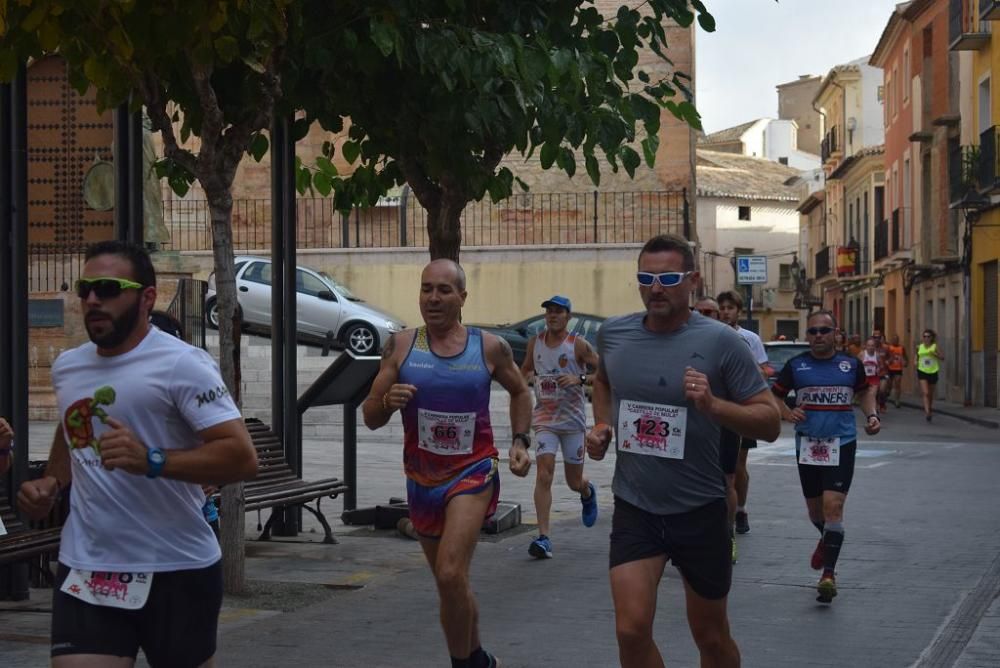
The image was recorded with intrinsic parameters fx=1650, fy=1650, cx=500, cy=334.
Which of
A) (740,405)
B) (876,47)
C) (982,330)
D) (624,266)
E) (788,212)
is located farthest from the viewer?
(788,212)

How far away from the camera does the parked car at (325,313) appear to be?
26812 millimetres

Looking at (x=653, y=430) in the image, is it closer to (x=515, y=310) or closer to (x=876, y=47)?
(x=515, y=310)

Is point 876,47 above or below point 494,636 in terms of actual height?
above

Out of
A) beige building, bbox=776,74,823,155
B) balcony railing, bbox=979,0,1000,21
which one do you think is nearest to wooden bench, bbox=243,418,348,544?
balcony railing, bbox=979,0,1000,21

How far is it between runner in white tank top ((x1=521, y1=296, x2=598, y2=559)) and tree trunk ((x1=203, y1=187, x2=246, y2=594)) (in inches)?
103

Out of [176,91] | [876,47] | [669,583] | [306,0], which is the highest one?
[876,47]

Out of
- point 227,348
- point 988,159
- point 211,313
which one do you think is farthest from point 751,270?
point 227,348

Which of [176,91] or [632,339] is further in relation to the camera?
[176,91]

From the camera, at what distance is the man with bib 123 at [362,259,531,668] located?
7000 mm

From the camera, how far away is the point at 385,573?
10.5 meters

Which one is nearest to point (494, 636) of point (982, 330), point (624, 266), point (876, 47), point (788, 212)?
point (624, 266)

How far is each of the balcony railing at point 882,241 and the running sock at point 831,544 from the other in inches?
1762

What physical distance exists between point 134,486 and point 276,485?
6.92 m

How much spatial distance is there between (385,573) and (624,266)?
23.9 m
